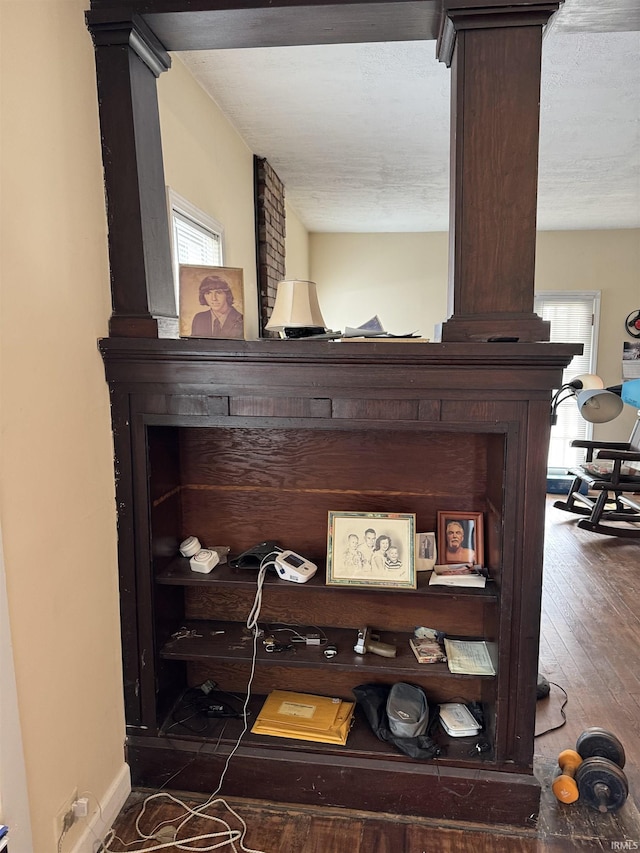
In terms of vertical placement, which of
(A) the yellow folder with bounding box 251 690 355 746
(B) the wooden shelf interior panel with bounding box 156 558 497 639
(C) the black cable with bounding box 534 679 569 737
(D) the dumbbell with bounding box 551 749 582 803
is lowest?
(C) the black cable with bounding box 534 679 569 737

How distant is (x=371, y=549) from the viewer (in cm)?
180

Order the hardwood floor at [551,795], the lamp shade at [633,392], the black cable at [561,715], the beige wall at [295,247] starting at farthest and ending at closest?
the beige wall at [295,247], the lamp shade at [633,392], the black cable at [561,715], the hardwood floor at [551,795]

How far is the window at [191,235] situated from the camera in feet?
8.36

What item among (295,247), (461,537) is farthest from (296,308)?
(295,247)

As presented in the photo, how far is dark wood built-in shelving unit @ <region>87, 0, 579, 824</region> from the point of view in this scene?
1537mm

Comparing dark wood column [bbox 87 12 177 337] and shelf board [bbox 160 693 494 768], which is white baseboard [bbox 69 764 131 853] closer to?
shelf board [bbox 160 693 494 768]

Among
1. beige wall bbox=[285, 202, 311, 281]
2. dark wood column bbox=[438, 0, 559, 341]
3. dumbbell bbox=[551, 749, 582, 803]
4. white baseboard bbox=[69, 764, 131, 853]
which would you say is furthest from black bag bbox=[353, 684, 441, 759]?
beige wall bbox=[285, 202, 311, 281]

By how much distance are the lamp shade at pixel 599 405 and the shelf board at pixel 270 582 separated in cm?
206

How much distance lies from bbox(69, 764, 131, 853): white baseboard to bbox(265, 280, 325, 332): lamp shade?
154cm

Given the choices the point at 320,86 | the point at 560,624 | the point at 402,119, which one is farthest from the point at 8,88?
the point at 560,624

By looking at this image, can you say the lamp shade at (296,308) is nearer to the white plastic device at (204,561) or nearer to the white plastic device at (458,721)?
the white plastic device at (204,561)

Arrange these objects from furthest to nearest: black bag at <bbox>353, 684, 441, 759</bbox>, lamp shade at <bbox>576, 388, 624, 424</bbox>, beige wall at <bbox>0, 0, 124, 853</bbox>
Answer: lamp shade at <bbox>576, 388, 624, 424</bbox>
black bag at <bbox>353, 684, 441, 759</bbox>
beige wall at <bbox>0, 0, 124, 853</bbox>

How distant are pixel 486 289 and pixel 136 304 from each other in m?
1.01

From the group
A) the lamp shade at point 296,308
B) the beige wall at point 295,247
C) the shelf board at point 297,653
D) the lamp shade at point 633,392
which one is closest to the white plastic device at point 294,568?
the shelf board at point 297,653
